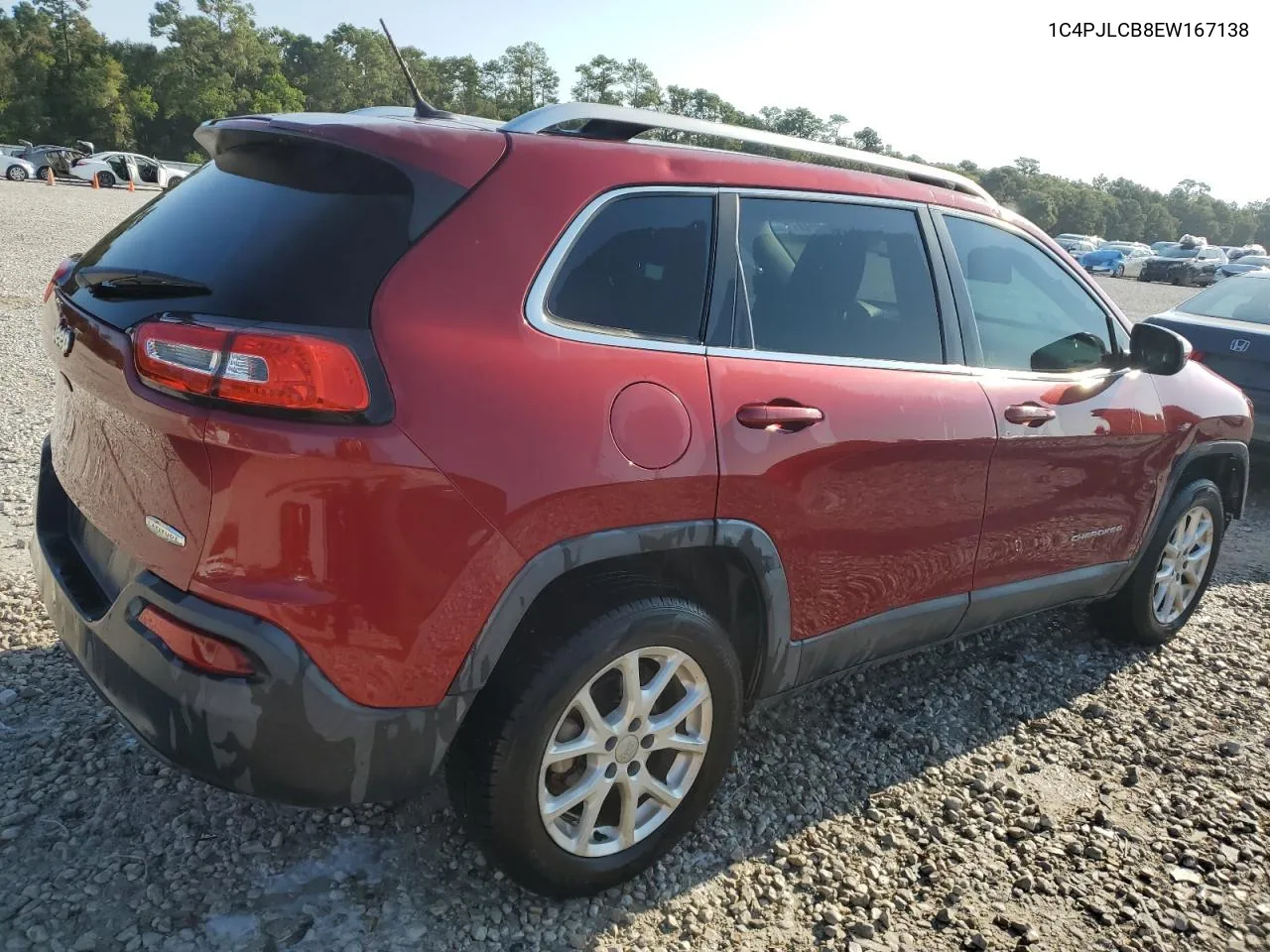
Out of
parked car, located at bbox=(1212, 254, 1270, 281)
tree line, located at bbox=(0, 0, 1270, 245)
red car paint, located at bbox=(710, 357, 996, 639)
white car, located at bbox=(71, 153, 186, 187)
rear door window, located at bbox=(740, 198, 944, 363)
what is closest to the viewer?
red car paint, located at bbox=(710, 357, 996, 639)

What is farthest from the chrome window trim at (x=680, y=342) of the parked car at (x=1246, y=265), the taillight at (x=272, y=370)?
the parked car at (x=1246, y=265)

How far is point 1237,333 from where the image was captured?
22.3 ft

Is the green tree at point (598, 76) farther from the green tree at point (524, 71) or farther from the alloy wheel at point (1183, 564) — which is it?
the alloy wheel at point (1183, 564)

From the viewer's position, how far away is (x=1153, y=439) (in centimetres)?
370

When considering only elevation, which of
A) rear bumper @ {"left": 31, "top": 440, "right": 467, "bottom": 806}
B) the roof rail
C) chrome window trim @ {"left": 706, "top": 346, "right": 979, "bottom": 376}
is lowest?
rear bumper @ {"left": 31, "top": 440, "right": 467, "bottom": 806}

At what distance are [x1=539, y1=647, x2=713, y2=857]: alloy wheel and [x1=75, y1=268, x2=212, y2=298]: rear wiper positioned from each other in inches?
47.8

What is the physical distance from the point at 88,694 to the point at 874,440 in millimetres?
2559

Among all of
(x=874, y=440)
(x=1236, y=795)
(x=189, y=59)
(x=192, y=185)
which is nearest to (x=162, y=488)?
(x=192, y=185)

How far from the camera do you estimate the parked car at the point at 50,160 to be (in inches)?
1387

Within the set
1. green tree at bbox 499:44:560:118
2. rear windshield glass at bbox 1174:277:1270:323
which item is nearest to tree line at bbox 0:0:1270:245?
green tree at bbox 499:44:560:118

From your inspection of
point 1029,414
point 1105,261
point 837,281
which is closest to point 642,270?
point 837,281

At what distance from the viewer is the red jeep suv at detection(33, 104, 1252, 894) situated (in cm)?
184

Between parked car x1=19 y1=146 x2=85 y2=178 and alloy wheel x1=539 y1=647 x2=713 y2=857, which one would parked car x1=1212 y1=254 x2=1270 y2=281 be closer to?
alloy wheel x1=539 y1=647 x2=713 y2=857

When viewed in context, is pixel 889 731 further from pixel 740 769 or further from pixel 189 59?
pixel 189 59
